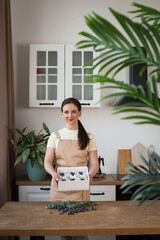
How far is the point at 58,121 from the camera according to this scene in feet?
12.3

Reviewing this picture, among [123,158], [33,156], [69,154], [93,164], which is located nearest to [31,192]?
[33,156]

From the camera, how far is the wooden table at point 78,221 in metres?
1.55

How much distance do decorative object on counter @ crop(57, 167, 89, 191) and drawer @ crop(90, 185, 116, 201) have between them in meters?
1.15

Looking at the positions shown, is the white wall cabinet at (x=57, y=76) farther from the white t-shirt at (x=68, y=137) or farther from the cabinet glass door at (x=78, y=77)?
the white t-shirt at (x=68, y=137)

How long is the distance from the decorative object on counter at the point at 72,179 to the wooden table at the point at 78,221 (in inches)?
7.2

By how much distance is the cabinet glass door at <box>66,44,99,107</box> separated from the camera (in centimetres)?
343

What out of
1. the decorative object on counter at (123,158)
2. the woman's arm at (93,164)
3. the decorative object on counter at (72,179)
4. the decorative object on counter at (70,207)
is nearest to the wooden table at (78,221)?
the decorative object on counter at (70,207)

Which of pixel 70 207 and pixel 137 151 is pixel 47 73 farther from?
pixel 70 207

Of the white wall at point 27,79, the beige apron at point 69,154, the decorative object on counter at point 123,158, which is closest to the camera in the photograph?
the beige apron at point 69,154

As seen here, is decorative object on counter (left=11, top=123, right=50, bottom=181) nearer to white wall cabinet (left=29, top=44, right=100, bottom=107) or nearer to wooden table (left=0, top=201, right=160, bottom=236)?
white wall cabinet (left=29, top=44, right=100, bottom=107)

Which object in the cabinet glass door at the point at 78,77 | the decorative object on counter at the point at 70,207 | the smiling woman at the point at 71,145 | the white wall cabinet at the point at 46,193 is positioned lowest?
the white wall cabinet at the point at 46,193

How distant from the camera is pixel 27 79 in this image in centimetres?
375

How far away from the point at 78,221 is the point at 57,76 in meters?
2.12

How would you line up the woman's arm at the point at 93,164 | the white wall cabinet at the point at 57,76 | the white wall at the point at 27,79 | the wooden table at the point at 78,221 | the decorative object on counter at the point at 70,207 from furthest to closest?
1. the white wall at the point at 27,79
2. the white wall cabinet at the point at 57,76
3. the woman's arm at the point at 93,164
4. the decorative object on counter at the point at 70,207
5. the wooden table at the point at 78,221
